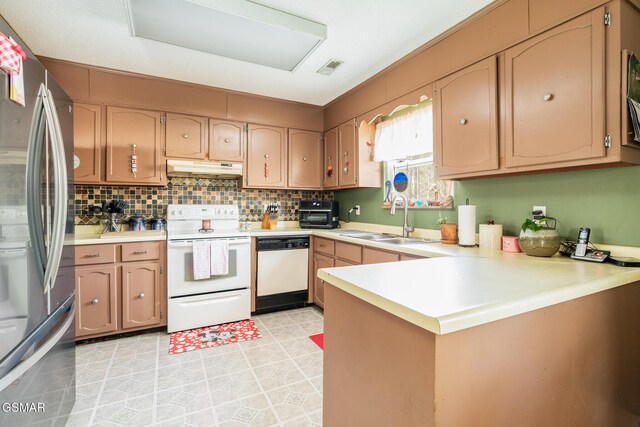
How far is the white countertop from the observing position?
75 cm

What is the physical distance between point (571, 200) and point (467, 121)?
775mm

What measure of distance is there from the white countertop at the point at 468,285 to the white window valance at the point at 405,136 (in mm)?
1522

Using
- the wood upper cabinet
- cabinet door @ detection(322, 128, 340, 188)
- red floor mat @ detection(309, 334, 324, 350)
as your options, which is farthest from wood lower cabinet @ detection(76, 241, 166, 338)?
the wood upper cabinet

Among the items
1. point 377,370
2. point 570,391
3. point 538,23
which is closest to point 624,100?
point 538,23

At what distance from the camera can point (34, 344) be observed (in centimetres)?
113

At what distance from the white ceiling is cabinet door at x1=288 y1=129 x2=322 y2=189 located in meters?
0.65

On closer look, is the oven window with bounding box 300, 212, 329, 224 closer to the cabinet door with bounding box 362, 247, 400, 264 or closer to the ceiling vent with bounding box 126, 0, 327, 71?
the cabinet door with bounding box 362, 247, 400, 264

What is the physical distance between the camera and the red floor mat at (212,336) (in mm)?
2518

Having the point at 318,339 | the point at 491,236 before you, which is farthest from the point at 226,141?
the point at 491,236

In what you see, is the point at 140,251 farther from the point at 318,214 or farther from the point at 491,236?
the point at 491,236

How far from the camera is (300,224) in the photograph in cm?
376

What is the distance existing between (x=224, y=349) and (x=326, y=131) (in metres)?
2.76

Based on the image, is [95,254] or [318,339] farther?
[318,339]

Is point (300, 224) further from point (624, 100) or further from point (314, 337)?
point (624, 100)
